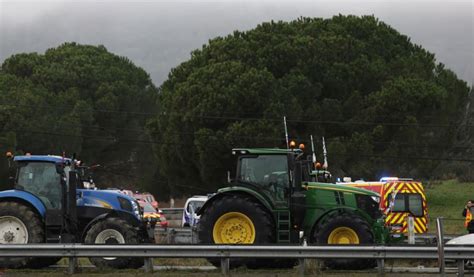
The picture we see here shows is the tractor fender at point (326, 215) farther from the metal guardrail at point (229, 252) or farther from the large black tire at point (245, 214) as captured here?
the metal guardrail at point (229, 252)

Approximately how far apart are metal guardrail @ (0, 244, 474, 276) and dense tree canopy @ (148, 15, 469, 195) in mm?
29726

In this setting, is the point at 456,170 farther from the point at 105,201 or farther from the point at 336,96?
the point at 105,201

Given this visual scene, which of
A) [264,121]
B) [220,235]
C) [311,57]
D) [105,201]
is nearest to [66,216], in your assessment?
[105,201]

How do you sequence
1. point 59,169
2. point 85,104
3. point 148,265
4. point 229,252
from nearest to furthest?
1. point 229,252
2. point 148,265
3. point 59,169
4. point 85,104

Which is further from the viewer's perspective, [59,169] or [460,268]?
[59,169]

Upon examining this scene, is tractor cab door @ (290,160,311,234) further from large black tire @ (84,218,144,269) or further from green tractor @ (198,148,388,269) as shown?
large black tire @ (84,218,144,269)

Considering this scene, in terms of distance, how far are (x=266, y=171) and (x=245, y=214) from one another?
1.04 meters

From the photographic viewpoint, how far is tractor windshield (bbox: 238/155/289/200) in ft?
56.2

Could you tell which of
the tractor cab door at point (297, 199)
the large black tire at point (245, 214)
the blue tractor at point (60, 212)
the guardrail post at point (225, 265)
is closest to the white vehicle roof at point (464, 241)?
the tractor cab door at point (297, 199)

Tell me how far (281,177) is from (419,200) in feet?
46.9

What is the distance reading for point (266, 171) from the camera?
17266 millimetres

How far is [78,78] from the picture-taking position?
214ft

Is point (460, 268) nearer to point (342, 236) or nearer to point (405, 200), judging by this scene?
point (342, 236)

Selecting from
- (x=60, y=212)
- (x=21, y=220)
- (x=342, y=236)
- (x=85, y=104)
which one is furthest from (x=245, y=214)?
(x=85, y=104)
